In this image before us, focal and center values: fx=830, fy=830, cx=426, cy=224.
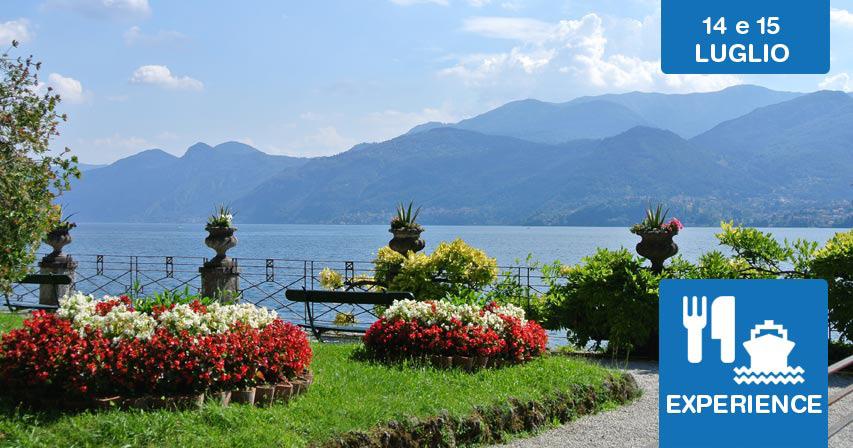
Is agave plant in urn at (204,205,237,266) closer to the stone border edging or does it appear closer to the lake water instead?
the lake water

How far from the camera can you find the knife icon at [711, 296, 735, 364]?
5.68 meters

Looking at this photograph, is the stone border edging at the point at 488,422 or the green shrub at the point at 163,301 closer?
the stone border edging at the point at 488,422

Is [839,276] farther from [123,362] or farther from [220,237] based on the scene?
[220,237]

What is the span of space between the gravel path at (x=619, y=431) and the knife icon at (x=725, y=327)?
3.80 feet

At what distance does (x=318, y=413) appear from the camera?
6.31 meters

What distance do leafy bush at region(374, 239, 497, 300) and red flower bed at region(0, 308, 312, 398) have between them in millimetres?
6014

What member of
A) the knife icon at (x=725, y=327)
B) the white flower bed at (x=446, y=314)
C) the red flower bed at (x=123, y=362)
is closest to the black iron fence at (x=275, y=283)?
the red flower bed at (x=123, y=362)

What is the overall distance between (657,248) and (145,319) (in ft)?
24.5

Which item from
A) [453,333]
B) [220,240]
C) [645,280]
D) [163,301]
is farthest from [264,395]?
[220,240]

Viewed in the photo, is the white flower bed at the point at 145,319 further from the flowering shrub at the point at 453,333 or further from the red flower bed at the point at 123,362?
the flowering shrub at the point at 453,333

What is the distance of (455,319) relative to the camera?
29.2 feet

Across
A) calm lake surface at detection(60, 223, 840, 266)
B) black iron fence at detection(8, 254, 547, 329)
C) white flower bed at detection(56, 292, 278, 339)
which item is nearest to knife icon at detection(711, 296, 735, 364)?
white flower bed at detection(56, 292, 278, 339)

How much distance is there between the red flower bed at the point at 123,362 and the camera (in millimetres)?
6242

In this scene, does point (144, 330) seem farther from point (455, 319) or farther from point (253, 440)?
point (455, 319)
